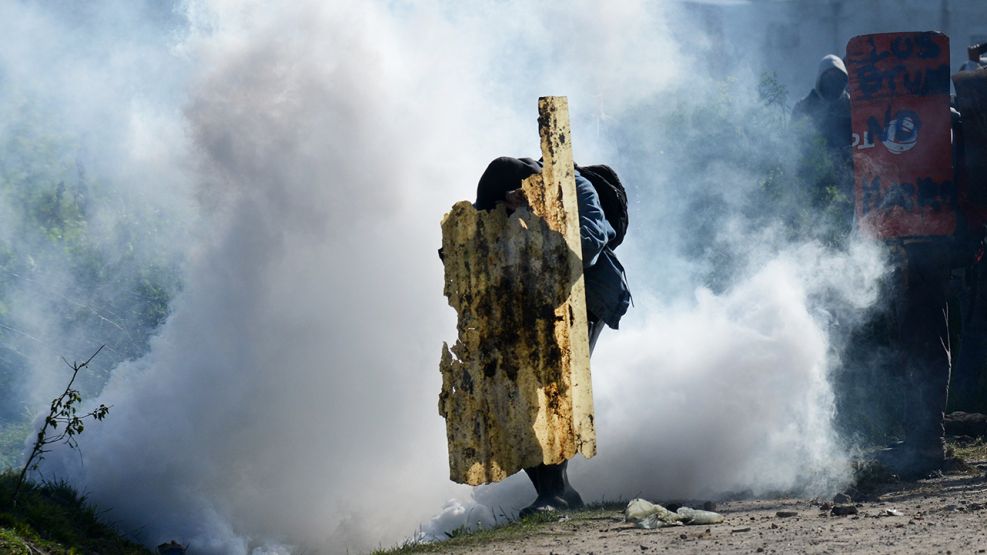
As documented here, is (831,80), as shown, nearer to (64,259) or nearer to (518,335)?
(64,259)

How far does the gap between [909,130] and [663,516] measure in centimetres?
319

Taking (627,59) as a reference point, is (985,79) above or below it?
below

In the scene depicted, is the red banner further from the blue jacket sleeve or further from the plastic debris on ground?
the plastic debris on ground

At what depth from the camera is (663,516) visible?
5.72 meters

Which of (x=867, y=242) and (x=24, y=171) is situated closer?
(x=867, y=242)

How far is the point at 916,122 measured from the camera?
747 cm

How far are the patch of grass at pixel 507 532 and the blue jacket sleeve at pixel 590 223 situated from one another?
1212 millimetres

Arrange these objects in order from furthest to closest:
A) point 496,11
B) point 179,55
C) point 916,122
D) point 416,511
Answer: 1. point 496,11
2. point 179,55
3. point 916,122
4. point 416,511

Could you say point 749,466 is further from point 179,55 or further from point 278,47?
point 179,55

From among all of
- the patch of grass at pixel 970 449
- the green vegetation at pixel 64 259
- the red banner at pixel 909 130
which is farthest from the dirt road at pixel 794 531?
the green vegetation at pixel 64 259

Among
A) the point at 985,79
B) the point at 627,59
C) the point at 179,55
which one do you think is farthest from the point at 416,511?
the point at 627,59

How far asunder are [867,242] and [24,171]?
21.1 feet

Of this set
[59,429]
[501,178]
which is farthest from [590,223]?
[59,429]

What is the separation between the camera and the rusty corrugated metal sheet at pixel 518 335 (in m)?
5.54
